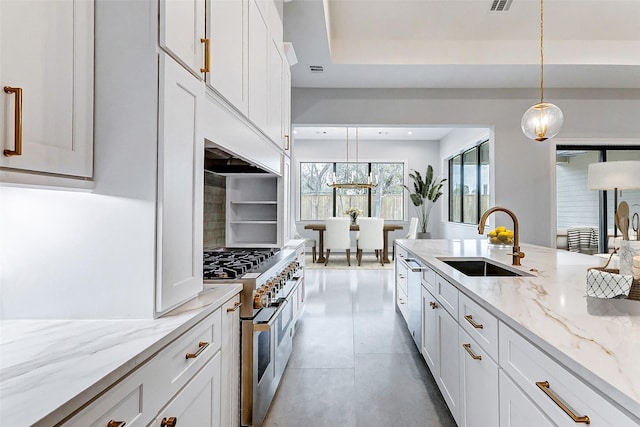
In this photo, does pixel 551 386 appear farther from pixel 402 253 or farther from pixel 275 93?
pixel 402 253

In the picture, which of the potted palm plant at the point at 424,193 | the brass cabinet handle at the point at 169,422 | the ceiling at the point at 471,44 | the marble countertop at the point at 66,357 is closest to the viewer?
the marble countertop at the point at 66,357

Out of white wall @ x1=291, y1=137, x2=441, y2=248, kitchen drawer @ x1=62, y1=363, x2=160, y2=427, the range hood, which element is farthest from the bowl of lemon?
white wall @ x1=291, y1=137, x2=441, y2=248

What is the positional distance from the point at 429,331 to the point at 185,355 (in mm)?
1771

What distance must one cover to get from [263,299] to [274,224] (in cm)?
147

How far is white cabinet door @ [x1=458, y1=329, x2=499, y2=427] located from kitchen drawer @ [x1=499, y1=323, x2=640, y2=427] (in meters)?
0.14

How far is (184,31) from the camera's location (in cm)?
127

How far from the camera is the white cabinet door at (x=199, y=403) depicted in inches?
41.6

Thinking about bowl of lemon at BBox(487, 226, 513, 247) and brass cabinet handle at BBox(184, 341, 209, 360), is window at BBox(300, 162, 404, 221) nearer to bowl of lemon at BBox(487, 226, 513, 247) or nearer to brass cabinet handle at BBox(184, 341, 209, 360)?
bowl of lemon at BBox(487, 226, 513, 247)

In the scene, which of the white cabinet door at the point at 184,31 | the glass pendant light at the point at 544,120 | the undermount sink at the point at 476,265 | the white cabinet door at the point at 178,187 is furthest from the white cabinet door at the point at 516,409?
the glass pendant light at the point at 544,120

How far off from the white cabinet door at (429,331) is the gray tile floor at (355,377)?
20 centimetres

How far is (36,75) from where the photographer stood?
0.89m

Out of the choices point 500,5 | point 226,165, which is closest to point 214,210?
point 226,165

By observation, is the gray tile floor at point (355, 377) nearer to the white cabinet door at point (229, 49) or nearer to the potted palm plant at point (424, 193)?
the white cabinet door at point (229, 49)

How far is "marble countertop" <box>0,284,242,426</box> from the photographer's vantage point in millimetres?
645
